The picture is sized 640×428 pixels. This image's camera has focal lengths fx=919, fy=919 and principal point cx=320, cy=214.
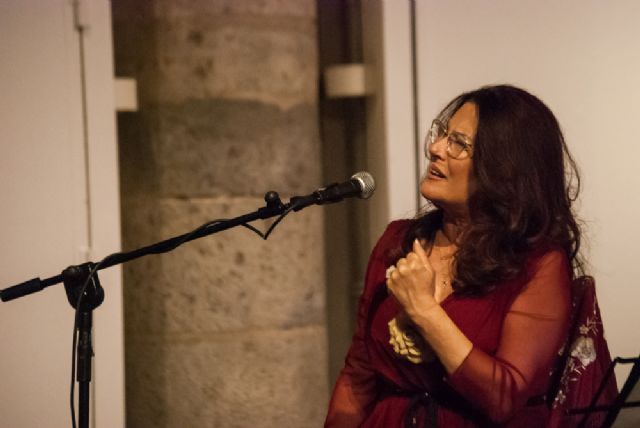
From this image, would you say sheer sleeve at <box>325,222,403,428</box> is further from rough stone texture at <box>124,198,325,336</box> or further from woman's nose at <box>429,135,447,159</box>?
rough stone texture at <box>124,198,325,336</box>

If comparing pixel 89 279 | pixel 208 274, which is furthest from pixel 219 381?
pixel 89 279

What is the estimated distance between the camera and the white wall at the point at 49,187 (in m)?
2.79

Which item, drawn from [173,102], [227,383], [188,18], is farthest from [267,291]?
[188,18]

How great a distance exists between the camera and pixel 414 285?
77.1 inches

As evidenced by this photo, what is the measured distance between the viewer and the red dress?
1928mm

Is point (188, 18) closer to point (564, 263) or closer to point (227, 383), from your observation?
point (227, 383)

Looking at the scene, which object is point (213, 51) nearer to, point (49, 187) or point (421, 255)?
point (49, 187)

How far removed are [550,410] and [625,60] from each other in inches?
56.9

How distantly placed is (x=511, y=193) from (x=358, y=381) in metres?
0.61

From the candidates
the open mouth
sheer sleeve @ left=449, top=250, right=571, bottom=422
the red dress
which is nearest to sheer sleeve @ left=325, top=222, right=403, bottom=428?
the red dress

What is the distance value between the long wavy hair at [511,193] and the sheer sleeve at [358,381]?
0.81 feet

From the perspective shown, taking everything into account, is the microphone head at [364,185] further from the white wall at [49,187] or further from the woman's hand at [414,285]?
the white wall at [49,187]

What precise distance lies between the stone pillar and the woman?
0.92 m

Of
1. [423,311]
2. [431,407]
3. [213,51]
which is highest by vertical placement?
[213,51]
